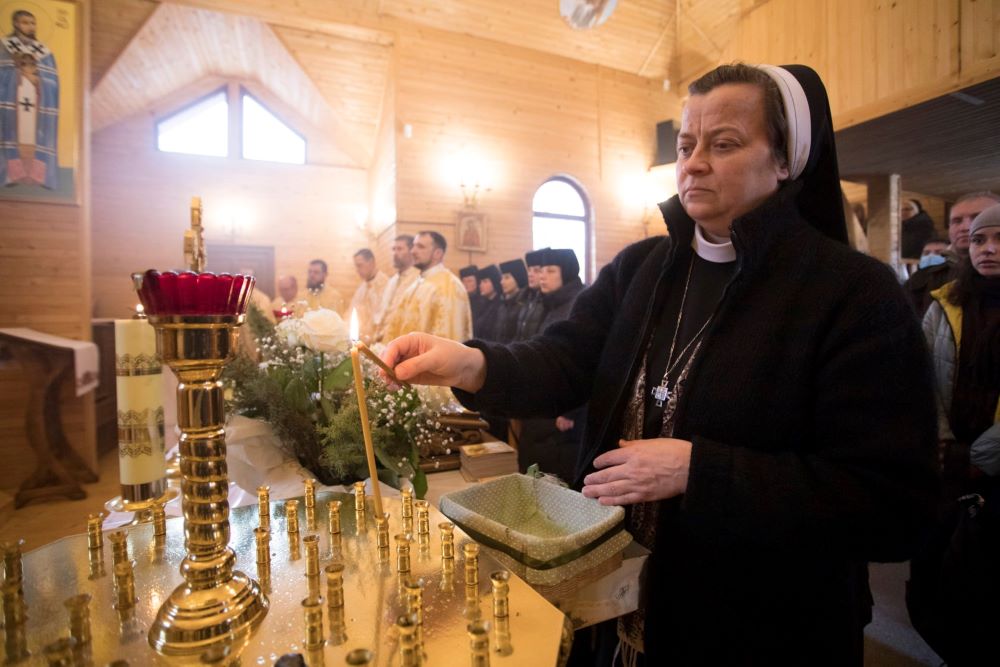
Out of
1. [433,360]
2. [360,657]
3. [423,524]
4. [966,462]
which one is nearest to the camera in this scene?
[360,657]

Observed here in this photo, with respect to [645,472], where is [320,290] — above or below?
above

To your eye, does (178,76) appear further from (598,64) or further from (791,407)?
(791,407)

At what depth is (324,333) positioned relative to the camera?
4.74 ft

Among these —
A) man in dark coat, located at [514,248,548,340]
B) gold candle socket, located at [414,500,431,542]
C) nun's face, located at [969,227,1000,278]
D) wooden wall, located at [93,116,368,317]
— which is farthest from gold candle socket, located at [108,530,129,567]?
wooden wall, located at [93,116,368,317]

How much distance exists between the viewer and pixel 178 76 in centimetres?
952

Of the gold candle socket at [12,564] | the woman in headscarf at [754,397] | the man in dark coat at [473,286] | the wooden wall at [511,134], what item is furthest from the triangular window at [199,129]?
the gold candle socket at [12,564]

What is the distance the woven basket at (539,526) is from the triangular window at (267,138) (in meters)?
10.9

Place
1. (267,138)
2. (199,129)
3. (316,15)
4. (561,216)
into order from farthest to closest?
1. (267,138)
2. (199,129)
3. (561,216)
4. (316,15)

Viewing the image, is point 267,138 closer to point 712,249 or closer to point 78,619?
point 712,249

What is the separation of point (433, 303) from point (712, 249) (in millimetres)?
3814

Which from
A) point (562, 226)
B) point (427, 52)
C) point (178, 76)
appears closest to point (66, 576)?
point (427, 52)

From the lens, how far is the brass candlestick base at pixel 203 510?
0.53 m

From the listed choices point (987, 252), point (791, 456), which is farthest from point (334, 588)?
point (987, 252)

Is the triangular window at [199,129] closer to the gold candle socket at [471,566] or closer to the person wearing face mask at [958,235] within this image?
the person wearing face mask at [958,235]
